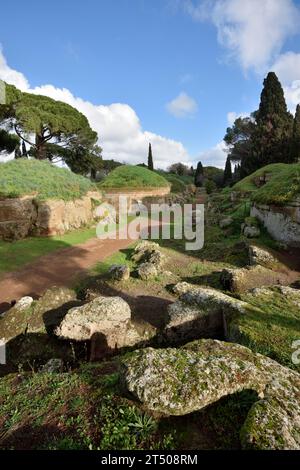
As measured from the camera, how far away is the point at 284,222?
37.9 feet

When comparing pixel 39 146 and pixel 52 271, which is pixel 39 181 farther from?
pixel 39 146

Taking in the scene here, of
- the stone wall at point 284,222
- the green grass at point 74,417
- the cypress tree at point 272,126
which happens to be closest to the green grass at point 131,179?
the cypress tree at point 272,126

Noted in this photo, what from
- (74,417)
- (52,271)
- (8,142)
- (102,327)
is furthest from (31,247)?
(8,142)

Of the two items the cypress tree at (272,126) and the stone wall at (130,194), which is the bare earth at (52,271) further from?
the cypress tree at (272,126)

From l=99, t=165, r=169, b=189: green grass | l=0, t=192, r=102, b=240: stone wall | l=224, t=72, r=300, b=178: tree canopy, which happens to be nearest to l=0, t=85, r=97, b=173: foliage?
l=99, t=165, r=169, b=189: green grass

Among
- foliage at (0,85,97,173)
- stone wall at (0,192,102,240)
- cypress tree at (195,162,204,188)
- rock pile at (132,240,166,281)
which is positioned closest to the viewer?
rock pile at (132,240,166,281)

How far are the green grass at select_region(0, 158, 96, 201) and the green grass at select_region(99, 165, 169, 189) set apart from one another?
7464 mm

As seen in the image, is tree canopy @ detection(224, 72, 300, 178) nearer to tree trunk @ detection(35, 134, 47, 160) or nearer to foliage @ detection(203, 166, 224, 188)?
foliage @ detection(203, 166, 224, 188)

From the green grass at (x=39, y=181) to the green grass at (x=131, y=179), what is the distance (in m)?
7.46

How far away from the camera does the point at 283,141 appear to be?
1171 inches

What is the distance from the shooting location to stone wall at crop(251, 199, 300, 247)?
36.2ft

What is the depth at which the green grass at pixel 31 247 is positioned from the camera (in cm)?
1018

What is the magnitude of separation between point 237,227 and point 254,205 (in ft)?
5.45
